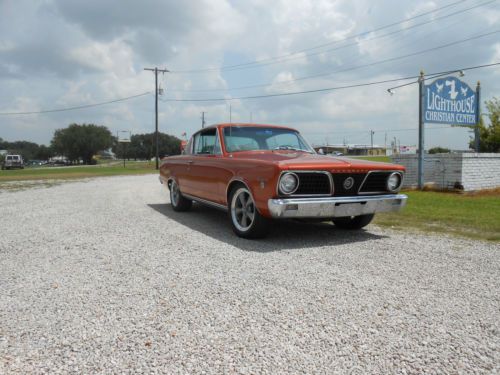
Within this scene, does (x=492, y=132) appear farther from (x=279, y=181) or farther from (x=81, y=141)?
(x=81, y=141)

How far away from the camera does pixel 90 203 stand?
30.0ft

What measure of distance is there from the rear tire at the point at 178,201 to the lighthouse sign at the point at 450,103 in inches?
375

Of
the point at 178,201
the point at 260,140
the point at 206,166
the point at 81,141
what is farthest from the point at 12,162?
the point at 260,140

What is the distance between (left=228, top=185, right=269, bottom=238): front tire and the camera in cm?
491

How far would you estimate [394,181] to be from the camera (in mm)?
5305

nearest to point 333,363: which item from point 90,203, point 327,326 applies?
point 327,326

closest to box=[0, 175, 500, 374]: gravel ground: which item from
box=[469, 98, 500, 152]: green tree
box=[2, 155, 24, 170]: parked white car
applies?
box=[469, 98, 500, 152]: green tree

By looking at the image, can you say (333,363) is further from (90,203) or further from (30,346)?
(90,203)

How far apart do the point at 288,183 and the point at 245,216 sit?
3.14ft

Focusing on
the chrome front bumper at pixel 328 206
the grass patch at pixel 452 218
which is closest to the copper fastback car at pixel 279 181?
the chrome front bumper at pixel 328 206

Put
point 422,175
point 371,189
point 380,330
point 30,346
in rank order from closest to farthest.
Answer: point 30,346 < point 380,330 < point 371,189 < point 422,175

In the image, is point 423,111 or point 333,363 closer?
point 333,363

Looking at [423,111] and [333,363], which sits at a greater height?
[423,111]

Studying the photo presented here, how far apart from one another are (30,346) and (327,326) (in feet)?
5.77
